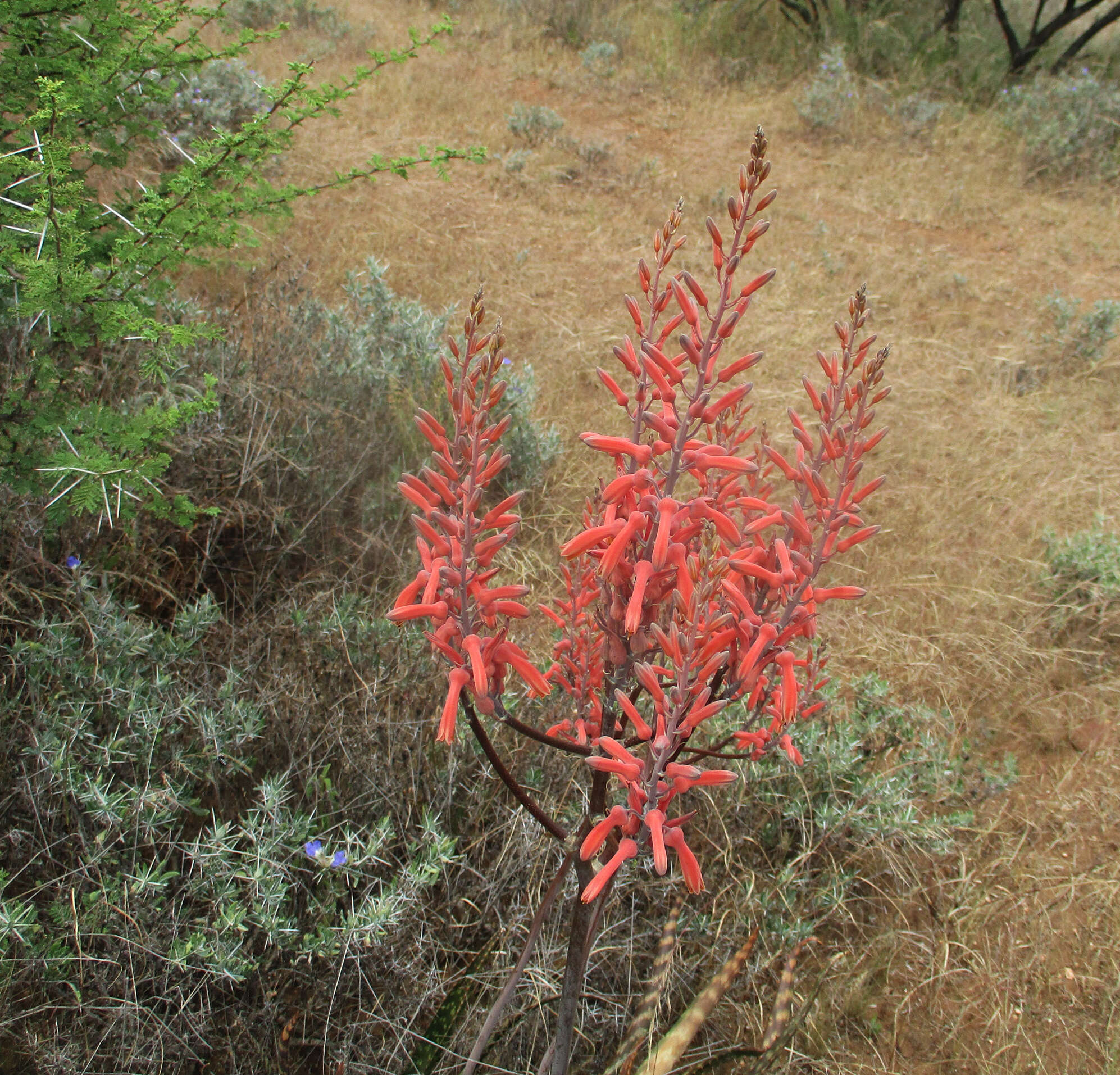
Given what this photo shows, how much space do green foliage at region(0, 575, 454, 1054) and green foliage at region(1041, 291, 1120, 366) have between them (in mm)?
5426

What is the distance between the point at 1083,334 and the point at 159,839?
6.08 meters

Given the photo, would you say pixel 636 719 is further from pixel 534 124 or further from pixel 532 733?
pixel 534 124

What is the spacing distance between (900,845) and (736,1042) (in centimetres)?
93

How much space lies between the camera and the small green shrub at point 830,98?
852cm

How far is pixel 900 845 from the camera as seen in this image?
255 cm

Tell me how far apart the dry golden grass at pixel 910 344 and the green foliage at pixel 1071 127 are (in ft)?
1.01

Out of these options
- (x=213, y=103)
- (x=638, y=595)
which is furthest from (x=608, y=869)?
(x=213, y=103)

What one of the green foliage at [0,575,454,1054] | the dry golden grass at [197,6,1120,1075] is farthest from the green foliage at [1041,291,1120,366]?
the green foliage at [0,575,454,1054]

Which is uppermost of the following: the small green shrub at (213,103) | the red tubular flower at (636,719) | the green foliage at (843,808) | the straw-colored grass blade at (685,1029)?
the red tubular flower at (636,719)

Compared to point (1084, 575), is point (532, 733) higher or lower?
higher

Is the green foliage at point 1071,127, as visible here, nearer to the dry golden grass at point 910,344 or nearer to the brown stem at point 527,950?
the dry golden grass at point 910,344

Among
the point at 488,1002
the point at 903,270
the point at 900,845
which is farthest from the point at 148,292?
the point at 903,270

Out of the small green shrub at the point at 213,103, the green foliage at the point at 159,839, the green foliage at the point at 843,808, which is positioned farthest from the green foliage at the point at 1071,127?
the green foliage at the point at 159,839

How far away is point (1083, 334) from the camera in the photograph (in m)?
5.38
